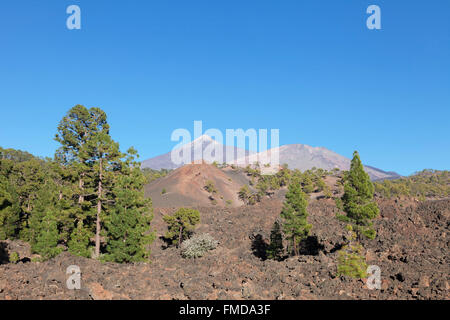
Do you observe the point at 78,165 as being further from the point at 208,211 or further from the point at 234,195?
the point at 234,195

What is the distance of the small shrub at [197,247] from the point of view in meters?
38.1

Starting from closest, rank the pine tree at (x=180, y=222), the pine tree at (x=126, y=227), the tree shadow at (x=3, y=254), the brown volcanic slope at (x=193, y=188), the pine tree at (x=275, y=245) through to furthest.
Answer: the pine tree at (x=126, y=227)
the tree shadow at (x=3, y=254)
the pine tree at (x=275, y=245)
the pine tree at (x=180, y=222)
the brown volcanic slope at (x=193, y=188)

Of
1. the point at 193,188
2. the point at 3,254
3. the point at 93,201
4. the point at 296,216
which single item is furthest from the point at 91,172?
the point at 193,188

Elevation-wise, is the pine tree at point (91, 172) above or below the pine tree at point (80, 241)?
above

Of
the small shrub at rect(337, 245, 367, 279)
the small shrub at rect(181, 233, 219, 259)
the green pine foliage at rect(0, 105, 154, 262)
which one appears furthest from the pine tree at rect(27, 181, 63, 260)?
the small shrub at rect(337, 245, 367, 279)

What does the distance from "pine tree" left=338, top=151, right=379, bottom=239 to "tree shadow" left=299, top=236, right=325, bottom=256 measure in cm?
855

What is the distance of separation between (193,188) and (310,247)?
9151 centimetres

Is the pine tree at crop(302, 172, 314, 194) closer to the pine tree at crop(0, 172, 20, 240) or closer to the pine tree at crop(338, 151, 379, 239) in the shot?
the pine tree at crop(338, 151, 379, 239)

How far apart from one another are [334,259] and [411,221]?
19.7 m

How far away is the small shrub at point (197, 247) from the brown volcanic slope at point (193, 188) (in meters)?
57.5

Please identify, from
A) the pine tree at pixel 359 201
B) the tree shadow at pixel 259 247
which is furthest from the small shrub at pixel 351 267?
the tree shadow at pixel 259 247

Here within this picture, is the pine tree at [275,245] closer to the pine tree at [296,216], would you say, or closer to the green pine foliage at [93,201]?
the pine tree at [296,216]

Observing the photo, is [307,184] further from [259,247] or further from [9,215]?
[9,215]

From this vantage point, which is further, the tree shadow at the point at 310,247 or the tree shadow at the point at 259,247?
the tree shadow at the point at 259,247
